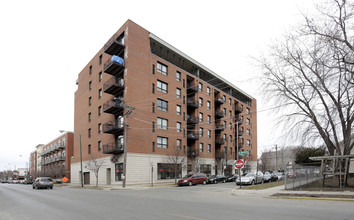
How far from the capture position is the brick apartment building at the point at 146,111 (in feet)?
118

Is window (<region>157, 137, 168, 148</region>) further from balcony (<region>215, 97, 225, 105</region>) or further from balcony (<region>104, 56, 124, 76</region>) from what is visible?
balcony (<region>215, 97, 225, 105</region>)

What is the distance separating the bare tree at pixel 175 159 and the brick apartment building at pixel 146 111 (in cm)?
26

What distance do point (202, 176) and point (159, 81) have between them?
15125 mm

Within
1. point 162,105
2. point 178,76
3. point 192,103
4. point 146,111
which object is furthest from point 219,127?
point 146,111

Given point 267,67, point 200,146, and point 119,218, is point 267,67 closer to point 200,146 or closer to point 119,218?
point 119,218

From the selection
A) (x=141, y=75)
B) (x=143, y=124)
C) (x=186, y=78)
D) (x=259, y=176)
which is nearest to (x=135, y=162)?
(x=143, y=124)

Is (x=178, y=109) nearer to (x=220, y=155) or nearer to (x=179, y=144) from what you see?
(x=179, y=144)

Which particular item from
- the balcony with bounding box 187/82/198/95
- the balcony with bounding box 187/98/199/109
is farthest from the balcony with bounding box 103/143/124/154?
the balcony with bounding box 187/82/198/95

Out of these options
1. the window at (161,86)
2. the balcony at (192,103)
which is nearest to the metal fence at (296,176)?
the window at (161,86)

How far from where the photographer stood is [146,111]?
37.1 metres

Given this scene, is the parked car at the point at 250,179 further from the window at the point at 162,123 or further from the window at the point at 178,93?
the window at the point at 178,93

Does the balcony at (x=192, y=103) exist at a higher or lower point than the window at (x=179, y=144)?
higher

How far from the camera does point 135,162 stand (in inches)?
1368

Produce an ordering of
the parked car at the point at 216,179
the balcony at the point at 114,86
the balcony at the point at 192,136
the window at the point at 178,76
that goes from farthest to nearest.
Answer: the balcony at the point at 192,136
the window at the point at 178,76
the balcony at the point at 114,86
the parked car at the point at 216,179
